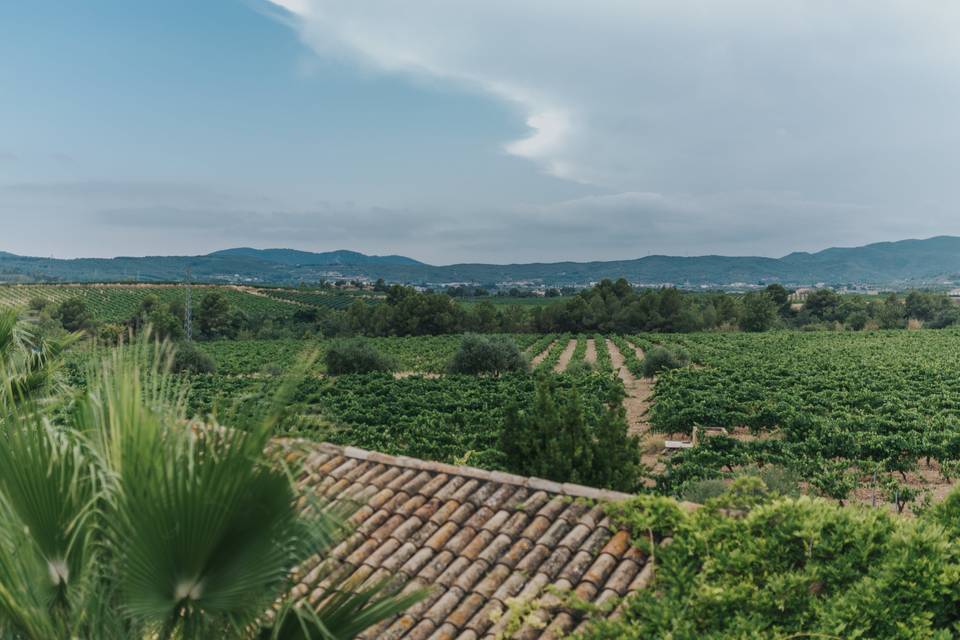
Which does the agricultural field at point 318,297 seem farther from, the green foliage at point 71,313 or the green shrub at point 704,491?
the green shrub at point 704,491

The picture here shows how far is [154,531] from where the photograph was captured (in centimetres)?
208

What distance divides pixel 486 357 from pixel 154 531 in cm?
4187

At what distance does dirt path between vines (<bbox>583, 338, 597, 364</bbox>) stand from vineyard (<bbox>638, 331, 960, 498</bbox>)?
889cm

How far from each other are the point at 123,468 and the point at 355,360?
4418 centimetres

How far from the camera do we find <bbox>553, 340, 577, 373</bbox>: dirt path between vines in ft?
161

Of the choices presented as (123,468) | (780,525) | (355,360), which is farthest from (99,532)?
(355,360)

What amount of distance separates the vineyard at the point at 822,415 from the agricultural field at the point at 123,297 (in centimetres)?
8093

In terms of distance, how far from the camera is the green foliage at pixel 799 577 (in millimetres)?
4059

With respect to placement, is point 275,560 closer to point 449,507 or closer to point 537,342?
point 449,507

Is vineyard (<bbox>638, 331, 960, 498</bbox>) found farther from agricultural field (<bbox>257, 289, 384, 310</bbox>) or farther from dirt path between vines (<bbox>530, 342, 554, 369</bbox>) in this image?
agricultural field (<bbox>257, 289, 384, 310</bbox>)

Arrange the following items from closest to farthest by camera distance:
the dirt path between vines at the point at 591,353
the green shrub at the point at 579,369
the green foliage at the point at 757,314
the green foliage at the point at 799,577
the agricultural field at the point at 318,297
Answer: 1. the green foliage at the point at 799,577
2. the green shrub at the point at 579,369
3. the dirt path between vines at the point at 591,353
4. the green foliage at the point at 757,314
5. the agricultural field at the point at 318,297

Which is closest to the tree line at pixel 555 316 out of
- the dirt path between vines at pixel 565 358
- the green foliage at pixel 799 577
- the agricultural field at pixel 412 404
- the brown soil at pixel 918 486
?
the dirt path between vines at pixel 565 358

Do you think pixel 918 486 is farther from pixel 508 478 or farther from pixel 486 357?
pixel 486 357

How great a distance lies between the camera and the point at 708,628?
4.27 metres
